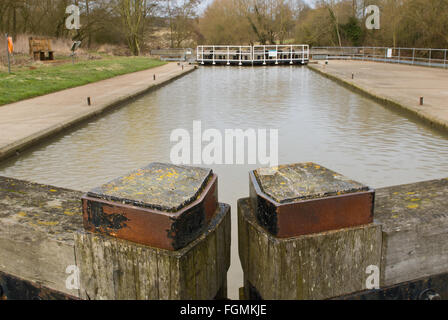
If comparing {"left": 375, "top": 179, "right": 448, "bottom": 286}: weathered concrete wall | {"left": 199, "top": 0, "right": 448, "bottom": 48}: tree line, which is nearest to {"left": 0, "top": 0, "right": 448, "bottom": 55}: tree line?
{"left": 199, "top": 0, "right": 448, "bottom": 48}: tree line

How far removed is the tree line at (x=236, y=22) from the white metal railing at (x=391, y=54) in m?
0.76

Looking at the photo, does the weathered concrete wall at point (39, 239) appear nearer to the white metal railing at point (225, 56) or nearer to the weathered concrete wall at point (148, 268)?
the weathered concrete wall at point (148, 268)

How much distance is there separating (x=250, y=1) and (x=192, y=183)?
51465mm

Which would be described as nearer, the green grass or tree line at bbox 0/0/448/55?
the green grass

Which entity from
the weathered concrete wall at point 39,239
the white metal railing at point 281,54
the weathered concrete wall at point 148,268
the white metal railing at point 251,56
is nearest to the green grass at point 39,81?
the weathered concrete wall at point 39,239

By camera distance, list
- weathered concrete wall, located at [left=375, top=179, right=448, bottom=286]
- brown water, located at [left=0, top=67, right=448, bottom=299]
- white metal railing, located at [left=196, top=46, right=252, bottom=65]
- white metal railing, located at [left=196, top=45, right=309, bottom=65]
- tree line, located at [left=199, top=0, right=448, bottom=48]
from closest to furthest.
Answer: weathered concrete wall, located at [left=375, top=179, right=448, bottom=286], brown water, located at [left=0, top=67, right=448, bottom=299], tree line, located at [left=199, top=0, right=448, bottom=48], white metal railing, located at [left=196, top=45, right=309, bottom=65], white metal railing, located at [left=196, top=46, right=252, bottom=65]

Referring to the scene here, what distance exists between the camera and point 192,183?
1.85 meters

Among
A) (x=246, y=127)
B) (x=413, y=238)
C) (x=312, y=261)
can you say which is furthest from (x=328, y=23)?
(x=312, y=261)

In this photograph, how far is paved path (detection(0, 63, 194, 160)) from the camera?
7.55 meters

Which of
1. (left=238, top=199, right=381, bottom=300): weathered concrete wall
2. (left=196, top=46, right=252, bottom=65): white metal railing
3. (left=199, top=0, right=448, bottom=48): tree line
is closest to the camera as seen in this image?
(left=238, top=199, right=381, bottom=300): weathered concrete wall

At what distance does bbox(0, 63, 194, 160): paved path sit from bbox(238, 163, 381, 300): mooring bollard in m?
5.95

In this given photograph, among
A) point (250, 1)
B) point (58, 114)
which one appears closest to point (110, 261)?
point (58, 114)

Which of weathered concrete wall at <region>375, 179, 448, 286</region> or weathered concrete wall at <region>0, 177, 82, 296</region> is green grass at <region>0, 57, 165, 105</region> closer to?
weathered concrete wall at <region>0, 177, 82, 296</region>
